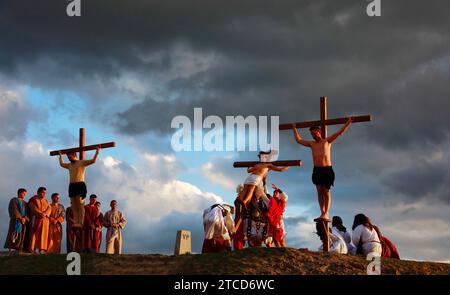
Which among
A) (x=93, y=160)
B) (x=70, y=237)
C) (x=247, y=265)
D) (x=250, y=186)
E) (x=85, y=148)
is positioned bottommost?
(x=247, y=265)

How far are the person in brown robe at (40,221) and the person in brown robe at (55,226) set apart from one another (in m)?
0.65

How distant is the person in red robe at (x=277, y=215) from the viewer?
645 inches

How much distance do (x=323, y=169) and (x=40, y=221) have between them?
880 centimetres

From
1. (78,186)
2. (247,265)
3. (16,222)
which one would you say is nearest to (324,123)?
(247,265)

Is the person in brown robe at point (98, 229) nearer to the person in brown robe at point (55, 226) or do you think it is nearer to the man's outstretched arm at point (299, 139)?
the person in brown robe at point (55, 226)

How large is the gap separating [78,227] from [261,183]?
5.33m

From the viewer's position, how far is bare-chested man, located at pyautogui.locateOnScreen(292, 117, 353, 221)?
51.0 feet

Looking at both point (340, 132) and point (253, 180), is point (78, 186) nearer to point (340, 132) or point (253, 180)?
point (253, 180)

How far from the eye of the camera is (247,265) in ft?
46.2

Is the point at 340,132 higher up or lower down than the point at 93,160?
higher up

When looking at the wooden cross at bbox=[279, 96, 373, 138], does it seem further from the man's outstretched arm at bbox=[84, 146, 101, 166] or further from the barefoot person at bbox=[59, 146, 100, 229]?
the barefoot person at bbox=[59, 146, 100, 229]

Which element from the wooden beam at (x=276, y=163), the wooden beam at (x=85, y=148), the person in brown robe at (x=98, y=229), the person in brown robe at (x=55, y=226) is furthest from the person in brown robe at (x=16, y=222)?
the wooden beam at (x=276, y=163)
